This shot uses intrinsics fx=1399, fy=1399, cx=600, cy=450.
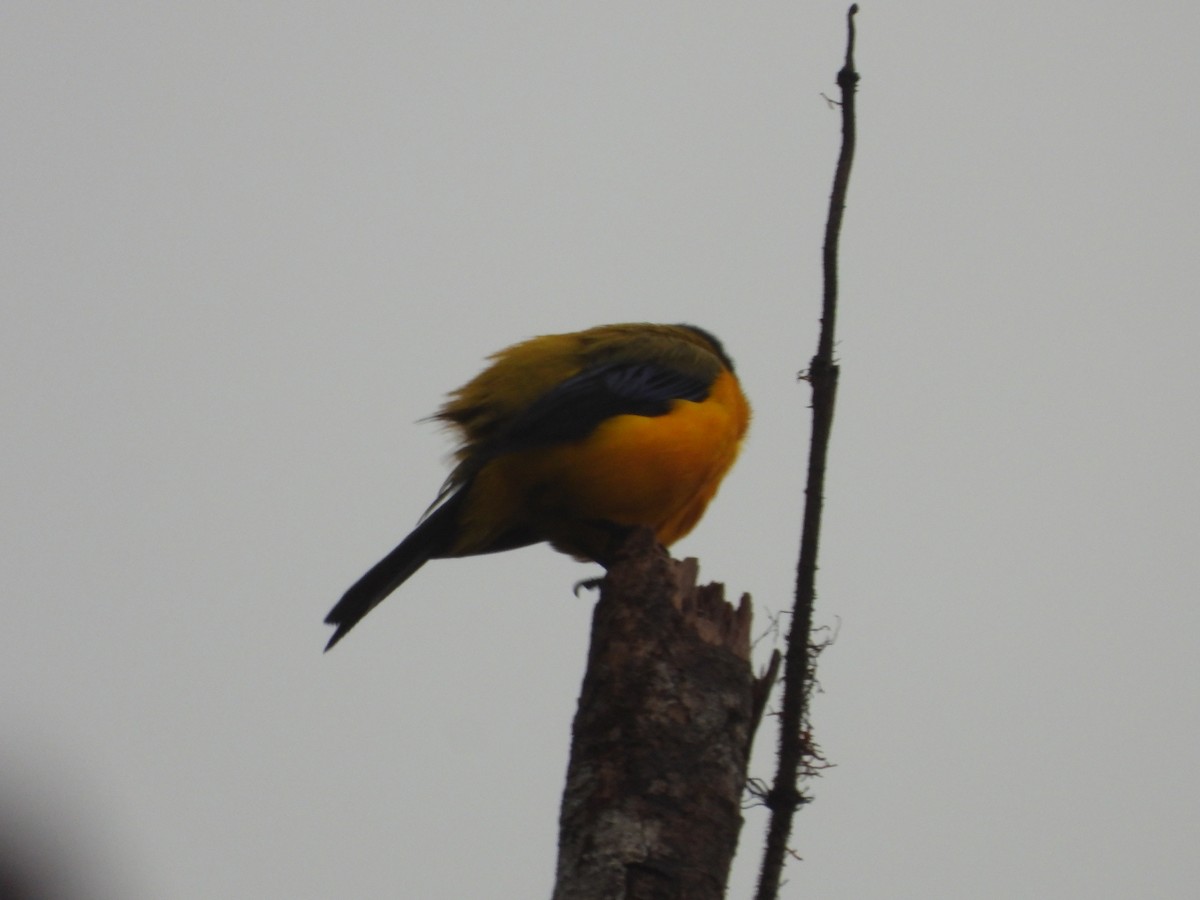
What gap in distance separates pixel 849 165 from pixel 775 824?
1.47m

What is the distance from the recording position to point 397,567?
5.52 m

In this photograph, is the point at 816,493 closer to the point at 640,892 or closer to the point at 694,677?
the point at 694,677

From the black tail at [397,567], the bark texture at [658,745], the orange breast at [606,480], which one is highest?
the orange breast at [606,480]

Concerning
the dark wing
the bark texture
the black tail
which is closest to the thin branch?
the bark texture

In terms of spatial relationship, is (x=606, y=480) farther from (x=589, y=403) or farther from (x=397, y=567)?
(x=397, y=567)

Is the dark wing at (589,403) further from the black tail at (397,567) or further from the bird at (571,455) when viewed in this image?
the black tail at (397,567)

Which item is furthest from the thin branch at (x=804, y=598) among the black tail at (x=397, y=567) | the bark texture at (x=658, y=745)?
the black tail at (x=397, y=567)

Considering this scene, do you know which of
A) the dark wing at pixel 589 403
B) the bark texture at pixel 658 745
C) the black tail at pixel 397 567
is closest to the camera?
→ the bark texture at pixel 658 745

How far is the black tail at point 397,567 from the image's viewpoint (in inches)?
209

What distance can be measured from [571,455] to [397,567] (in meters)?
0.82

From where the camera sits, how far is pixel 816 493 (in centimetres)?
297

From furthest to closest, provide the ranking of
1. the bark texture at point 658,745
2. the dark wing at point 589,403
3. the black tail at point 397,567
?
the dark wing at point 589,403 < the black tail at point 397,567 < the bark texture at point 658,745

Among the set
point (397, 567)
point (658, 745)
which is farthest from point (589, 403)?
point (658, 745)

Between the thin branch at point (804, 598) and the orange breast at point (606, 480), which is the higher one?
the orange breast at point (606, 480)
